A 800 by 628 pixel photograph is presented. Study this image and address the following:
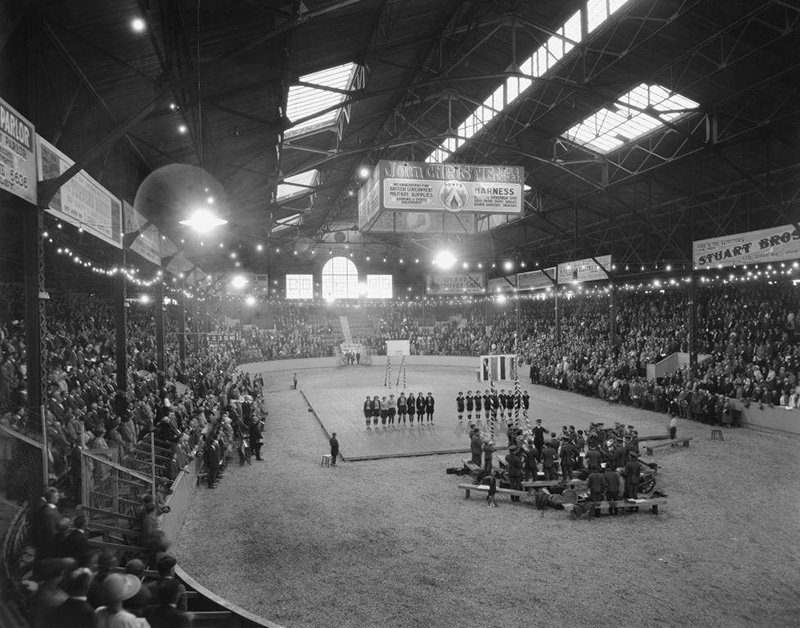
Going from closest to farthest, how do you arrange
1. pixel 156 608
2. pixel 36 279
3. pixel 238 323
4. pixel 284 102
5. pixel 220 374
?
pixel 156 608
pixel 36 279
pixel 284 102
pixel 220 374
pixel 238 323

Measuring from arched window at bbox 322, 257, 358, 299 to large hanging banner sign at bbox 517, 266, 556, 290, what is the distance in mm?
17045

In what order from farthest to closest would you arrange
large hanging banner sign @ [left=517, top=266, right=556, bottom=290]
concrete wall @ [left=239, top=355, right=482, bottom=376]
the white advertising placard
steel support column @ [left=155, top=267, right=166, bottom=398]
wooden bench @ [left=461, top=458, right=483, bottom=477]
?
concrete wall @ [left=239, top=355, right=482, bottom=376] → large hanging banner sign @ [left=517, top=266, right=556, bottom=290] → steel support column @ [left=155, top=267, right=166, bottom=398] → the white advertising placard → wooden bench @ [left=461, top=458, right=483, bottom=477]

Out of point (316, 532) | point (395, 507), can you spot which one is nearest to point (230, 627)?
point (316, 532)

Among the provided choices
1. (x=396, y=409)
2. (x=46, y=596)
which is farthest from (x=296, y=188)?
(x=46, y=596)

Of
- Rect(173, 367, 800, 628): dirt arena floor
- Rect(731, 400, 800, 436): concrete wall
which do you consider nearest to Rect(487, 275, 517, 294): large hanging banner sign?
Rect(731, 400, 800, 436): concrete wall

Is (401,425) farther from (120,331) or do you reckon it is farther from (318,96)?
(318,96)

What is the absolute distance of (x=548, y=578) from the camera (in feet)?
25.0

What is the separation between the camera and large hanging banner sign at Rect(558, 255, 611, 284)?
1060 inches

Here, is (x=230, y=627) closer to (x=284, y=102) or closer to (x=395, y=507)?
(x=395, y=507)

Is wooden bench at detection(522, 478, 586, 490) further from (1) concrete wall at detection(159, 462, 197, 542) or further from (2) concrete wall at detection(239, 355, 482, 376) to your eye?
(2) concrete wall at detection(239, 355, 482, 376)

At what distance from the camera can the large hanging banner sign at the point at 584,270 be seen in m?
26.9

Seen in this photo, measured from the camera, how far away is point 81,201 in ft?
33.4

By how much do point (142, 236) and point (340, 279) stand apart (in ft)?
109

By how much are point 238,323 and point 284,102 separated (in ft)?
119
